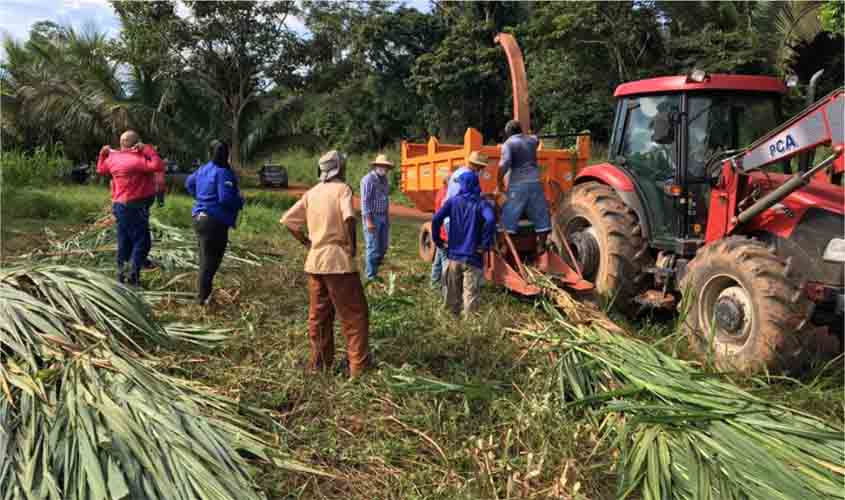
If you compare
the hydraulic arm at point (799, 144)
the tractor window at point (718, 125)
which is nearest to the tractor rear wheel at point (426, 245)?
A: the tractor window at point (718, 125)

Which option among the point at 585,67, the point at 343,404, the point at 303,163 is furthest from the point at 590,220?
the point at 303,163

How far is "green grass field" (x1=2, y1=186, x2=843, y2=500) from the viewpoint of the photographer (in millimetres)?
3199

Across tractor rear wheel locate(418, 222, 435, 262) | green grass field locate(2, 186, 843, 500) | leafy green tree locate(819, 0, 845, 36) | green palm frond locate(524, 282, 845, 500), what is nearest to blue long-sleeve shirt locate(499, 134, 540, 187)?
green grass field locate(2, 186, 843, 500)

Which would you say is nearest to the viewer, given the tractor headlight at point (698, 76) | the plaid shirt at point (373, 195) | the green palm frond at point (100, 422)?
the green palm frond at point (100, 422)

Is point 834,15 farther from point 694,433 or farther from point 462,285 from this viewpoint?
point 694,433

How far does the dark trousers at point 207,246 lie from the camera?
227 inches

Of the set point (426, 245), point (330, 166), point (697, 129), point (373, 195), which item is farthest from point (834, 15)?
point (330, 166)

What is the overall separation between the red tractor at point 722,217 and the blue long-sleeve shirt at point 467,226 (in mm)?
1162

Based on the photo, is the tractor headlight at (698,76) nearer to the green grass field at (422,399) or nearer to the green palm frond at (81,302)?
the green grass field at (422,399)

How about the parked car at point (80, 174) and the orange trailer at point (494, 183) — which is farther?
the parked car at point (80, 174)

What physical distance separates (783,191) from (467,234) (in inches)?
93.7

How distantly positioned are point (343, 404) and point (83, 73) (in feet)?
67.6

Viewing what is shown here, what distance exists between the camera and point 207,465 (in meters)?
2.98

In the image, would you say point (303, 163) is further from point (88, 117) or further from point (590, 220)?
point (590, 220)
